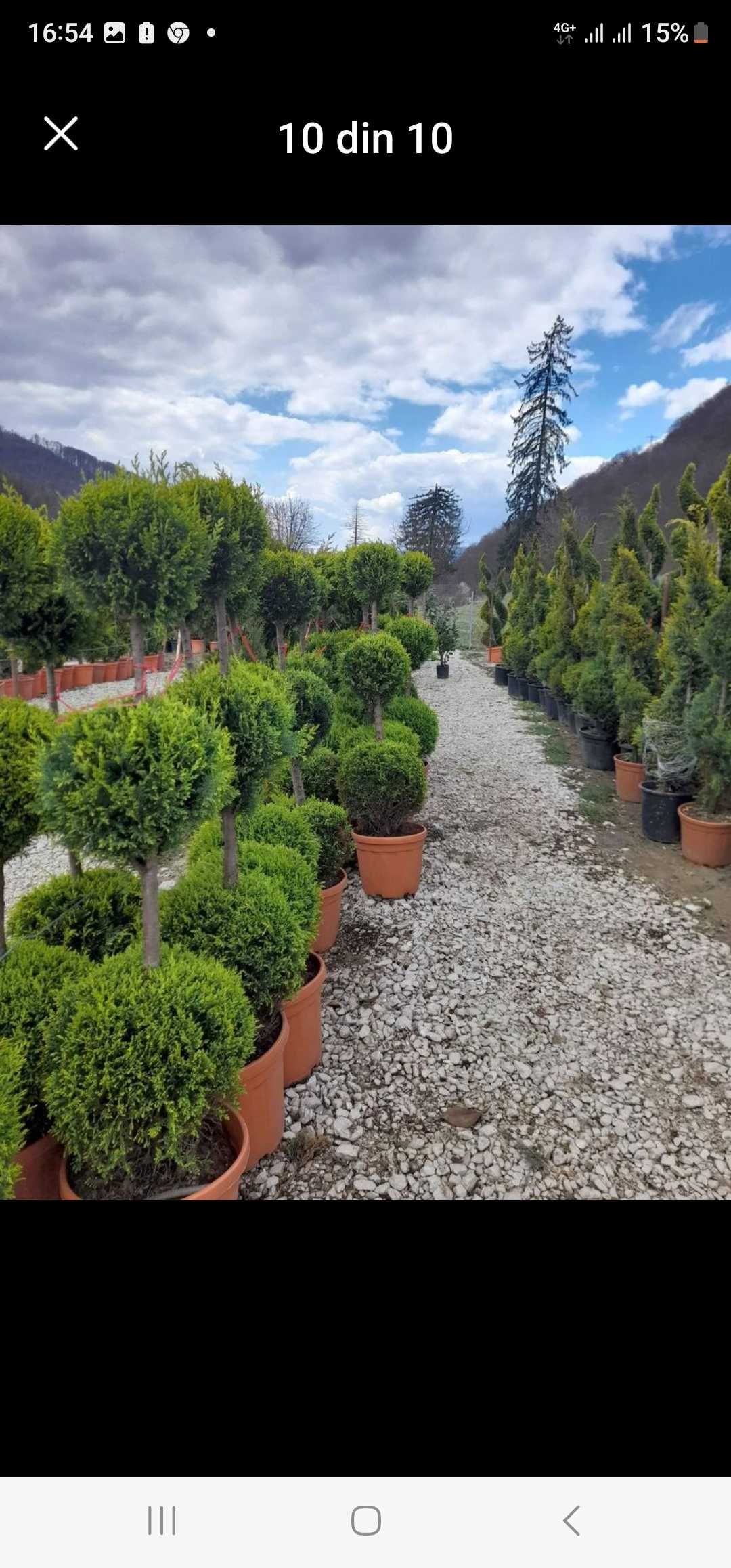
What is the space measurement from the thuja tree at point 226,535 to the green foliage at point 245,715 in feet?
1.17

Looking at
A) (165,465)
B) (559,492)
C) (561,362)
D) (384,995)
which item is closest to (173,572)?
(165,465)

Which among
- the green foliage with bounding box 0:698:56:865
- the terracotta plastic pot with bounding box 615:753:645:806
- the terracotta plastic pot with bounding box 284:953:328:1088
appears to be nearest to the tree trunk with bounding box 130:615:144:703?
the green foliage with bounding box 0:698:56:865

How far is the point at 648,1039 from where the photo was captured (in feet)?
10.4

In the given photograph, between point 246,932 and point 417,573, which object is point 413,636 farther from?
point 246,932

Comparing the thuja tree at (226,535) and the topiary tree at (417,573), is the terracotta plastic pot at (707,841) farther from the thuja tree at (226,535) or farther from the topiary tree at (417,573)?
the topiary tree at (417,573)

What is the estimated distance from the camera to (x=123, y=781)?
154 centimetres

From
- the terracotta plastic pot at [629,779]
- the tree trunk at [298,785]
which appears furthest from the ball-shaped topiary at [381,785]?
the terracotta plastic pot at [629,779]

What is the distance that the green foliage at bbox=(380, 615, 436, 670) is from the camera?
25.5 ft

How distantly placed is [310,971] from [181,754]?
162cm

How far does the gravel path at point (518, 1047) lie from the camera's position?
2.39 m

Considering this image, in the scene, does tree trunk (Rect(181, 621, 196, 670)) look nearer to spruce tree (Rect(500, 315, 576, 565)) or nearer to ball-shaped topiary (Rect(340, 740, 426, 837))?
ball-shaped topiary (Rect(340, 740, 426, 837))
